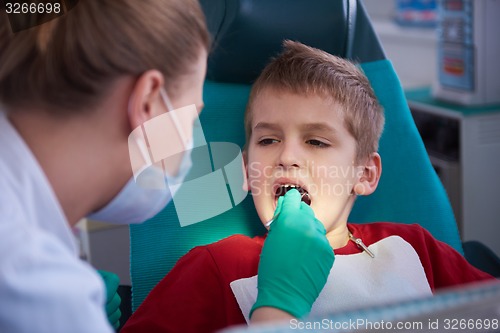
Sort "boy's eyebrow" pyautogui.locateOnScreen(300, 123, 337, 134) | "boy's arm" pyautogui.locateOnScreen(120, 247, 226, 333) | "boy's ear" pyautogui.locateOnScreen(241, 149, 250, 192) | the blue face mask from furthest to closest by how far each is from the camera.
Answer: "boy's ear" pyautogui.locateOnScreen(241, 149, 250, 192) < "boy's eyebrow" pyautogui.locateOnScreen(300, 123, 337, 134) < "boy's arm" pyautogui.locateOnScreen(120, 247, 226, 333) < the blue face mask

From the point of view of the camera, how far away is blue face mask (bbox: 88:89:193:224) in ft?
3.14

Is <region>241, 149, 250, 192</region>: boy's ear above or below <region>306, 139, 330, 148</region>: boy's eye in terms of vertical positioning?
below

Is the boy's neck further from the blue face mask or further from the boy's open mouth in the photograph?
the blue face mask

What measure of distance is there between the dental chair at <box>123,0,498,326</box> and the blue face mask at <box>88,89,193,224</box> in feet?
1.33

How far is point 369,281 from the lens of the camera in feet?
4.12

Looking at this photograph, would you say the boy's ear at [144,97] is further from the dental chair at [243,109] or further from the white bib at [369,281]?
the dental chair at [243,109]

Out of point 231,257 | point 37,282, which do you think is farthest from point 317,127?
point 37,282

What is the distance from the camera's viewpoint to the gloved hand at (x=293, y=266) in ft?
3.33

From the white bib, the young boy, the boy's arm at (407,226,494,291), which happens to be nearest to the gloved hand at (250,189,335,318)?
the young boy

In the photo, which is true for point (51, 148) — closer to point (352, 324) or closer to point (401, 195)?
point (352, 324)

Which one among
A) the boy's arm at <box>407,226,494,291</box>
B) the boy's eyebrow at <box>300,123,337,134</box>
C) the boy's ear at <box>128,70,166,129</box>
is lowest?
the boy's arm at <box>407,226,494,291</box>

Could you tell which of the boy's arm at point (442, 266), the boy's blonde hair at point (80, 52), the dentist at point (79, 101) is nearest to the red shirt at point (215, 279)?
the boy's arm at point (442, 266)

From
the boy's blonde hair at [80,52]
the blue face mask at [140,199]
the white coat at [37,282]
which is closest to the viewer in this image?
the white coat at [37,282]

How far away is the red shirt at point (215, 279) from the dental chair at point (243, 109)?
0.16 m
